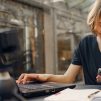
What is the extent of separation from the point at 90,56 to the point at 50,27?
421cm

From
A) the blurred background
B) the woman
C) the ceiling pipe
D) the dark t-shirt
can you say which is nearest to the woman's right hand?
the woman

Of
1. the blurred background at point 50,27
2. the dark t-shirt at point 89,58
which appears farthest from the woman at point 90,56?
the blurred background at point 50,27

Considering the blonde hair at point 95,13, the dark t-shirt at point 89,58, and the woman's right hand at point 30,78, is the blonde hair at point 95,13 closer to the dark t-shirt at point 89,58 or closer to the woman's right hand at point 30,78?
the dark t-shirt at point 89,58

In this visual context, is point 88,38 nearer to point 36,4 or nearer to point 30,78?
point 30,78

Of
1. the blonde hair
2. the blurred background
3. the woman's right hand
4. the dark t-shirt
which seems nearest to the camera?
the woman's right hand

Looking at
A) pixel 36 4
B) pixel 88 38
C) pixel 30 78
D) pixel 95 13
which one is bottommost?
pixel 30 78

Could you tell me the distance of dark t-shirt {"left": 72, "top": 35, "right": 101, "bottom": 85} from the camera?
1.36 metres

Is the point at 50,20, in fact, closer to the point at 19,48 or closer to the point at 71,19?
the point at 71,19

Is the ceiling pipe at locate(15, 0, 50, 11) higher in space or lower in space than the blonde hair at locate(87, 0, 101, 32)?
higher

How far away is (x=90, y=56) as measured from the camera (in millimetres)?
1392

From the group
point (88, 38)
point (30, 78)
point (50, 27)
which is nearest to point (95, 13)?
point (88, 38)

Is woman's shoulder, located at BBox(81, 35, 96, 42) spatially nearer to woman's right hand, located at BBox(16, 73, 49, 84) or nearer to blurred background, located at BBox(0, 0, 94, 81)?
woman's right hand, located at BBox(16, 73, 49, 84)

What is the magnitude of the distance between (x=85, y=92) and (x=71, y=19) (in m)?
5.34

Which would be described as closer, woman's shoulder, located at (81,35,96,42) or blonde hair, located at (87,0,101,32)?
blonde hair, located at (87,0,101,32)
